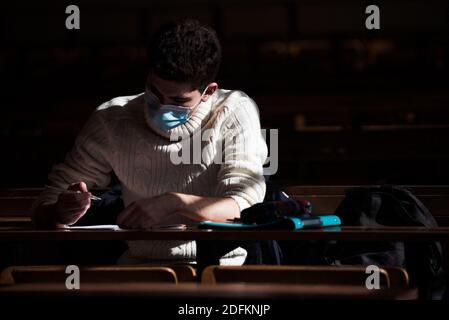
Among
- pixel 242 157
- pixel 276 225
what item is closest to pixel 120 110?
pixel 242 157

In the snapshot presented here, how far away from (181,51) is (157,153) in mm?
342

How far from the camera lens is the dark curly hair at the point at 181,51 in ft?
7.14

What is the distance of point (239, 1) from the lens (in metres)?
8.91

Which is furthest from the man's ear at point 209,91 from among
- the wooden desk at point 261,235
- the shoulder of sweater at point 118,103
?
the wooden desk at point 261,235

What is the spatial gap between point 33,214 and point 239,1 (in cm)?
700

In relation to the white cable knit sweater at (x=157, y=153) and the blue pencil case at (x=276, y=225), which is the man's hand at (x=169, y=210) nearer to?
the blue pencil case at (x=276, y=225)

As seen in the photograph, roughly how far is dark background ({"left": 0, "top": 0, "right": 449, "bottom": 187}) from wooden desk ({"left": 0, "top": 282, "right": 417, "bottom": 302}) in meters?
4.65

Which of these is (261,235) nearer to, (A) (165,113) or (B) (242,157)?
(B) (242,157)

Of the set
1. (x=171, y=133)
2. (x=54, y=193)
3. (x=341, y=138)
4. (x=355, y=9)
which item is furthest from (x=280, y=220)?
(x=355, y=9)

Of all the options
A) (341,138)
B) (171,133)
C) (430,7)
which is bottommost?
(341,138)

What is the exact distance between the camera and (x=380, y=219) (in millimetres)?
2387

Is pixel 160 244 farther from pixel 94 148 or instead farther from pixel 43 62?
pixel 43 62

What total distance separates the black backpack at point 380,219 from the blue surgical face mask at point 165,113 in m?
0.55

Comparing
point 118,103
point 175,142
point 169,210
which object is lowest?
point 169,210
